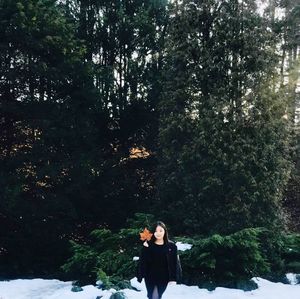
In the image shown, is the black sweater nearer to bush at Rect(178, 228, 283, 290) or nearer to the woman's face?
the woman's face

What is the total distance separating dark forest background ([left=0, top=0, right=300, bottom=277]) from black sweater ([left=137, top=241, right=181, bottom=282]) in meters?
5.01

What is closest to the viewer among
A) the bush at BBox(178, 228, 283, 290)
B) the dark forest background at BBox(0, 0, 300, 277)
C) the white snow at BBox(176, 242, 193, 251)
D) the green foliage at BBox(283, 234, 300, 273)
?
the bush at BBox(178, 228, 283, 290)

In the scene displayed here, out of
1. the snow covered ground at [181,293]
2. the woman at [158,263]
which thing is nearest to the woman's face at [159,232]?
the woman at [158,263]

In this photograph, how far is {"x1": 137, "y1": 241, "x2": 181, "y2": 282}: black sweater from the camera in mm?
6844

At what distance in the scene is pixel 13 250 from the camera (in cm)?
1400

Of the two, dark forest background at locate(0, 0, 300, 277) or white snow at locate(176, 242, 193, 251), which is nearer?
white snow at locate(176, 242, 193, 251)

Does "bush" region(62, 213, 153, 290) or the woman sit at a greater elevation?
the woman

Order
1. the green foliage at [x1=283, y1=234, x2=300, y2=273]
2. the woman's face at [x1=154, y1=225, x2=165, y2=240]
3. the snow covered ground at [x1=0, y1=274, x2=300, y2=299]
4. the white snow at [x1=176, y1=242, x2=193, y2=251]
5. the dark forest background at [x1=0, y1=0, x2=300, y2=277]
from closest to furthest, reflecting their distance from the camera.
→ the woman's face at [x1=154, y1=225, x2=165, y2=240], the snow covered ground at [x1=0, y1=274, x2=300, y2=299], the white snow at [x1=176, y1=242, x2=193, y2=251], the green foliage at [x1=283, y1=234, x2=300, y2=273], the dark forest background at [x1=0, y1=0, x2=300, y2=277]

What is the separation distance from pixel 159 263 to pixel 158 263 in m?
0.02

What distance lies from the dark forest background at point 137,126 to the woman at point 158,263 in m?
5.02

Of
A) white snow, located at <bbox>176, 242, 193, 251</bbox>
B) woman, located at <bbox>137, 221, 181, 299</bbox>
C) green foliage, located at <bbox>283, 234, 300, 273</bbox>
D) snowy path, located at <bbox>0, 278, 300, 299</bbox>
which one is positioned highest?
woman, located at <bbox>137, 221, 181, 299</bbox>

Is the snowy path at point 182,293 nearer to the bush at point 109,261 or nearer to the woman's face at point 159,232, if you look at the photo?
the bush at point 109,261

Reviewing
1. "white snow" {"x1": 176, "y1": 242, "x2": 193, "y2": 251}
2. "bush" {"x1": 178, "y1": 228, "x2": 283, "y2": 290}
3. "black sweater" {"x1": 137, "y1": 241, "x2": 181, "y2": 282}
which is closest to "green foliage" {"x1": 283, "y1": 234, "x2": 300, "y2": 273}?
"bush" {"x1": 178, "y1": 228, "x2": 283, "y2": 290}

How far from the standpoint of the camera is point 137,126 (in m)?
16.0
